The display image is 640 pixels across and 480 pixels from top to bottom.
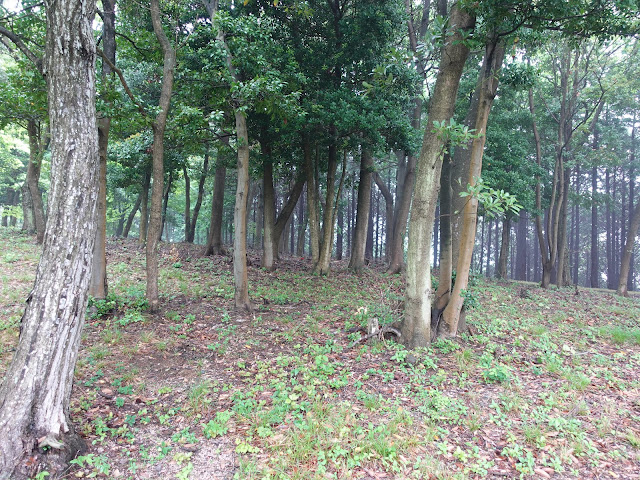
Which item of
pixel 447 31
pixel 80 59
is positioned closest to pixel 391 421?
pixel 80 59

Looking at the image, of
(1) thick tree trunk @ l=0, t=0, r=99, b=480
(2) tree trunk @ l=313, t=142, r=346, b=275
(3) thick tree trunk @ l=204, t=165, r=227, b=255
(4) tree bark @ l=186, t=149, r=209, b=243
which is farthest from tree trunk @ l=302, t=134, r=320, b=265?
(1) thick tree trunk @ l=0, t=0, r=99, b=480

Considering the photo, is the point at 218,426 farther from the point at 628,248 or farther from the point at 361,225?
the point at 628,248

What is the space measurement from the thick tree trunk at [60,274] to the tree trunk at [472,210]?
490cm

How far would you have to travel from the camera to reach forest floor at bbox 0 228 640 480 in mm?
3148

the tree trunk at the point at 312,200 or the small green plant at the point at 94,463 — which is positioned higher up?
the tree trunk at the point at 312,200

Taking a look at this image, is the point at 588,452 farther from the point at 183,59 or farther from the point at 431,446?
the point at 183,59

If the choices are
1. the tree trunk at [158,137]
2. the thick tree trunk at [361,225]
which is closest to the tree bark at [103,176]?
the tree trunk at [158,137]

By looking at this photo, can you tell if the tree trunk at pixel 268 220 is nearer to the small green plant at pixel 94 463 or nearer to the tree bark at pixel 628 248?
the small green plant at pixel 94 463

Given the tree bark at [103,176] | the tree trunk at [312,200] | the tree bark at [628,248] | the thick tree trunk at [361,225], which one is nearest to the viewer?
the tree bark at [103,176]

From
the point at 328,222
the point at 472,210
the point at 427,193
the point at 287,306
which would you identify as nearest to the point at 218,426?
the point at 427,193

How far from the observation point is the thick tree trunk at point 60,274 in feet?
9.47

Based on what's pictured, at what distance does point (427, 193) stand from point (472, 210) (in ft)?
2.68

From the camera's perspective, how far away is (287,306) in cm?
826

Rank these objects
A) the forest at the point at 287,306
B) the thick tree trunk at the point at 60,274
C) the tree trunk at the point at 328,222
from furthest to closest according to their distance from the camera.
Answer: the tree trunk at the point at 328,222 → the forest at the point at 287,306 → the thick tree trunk at the point at 60,274
